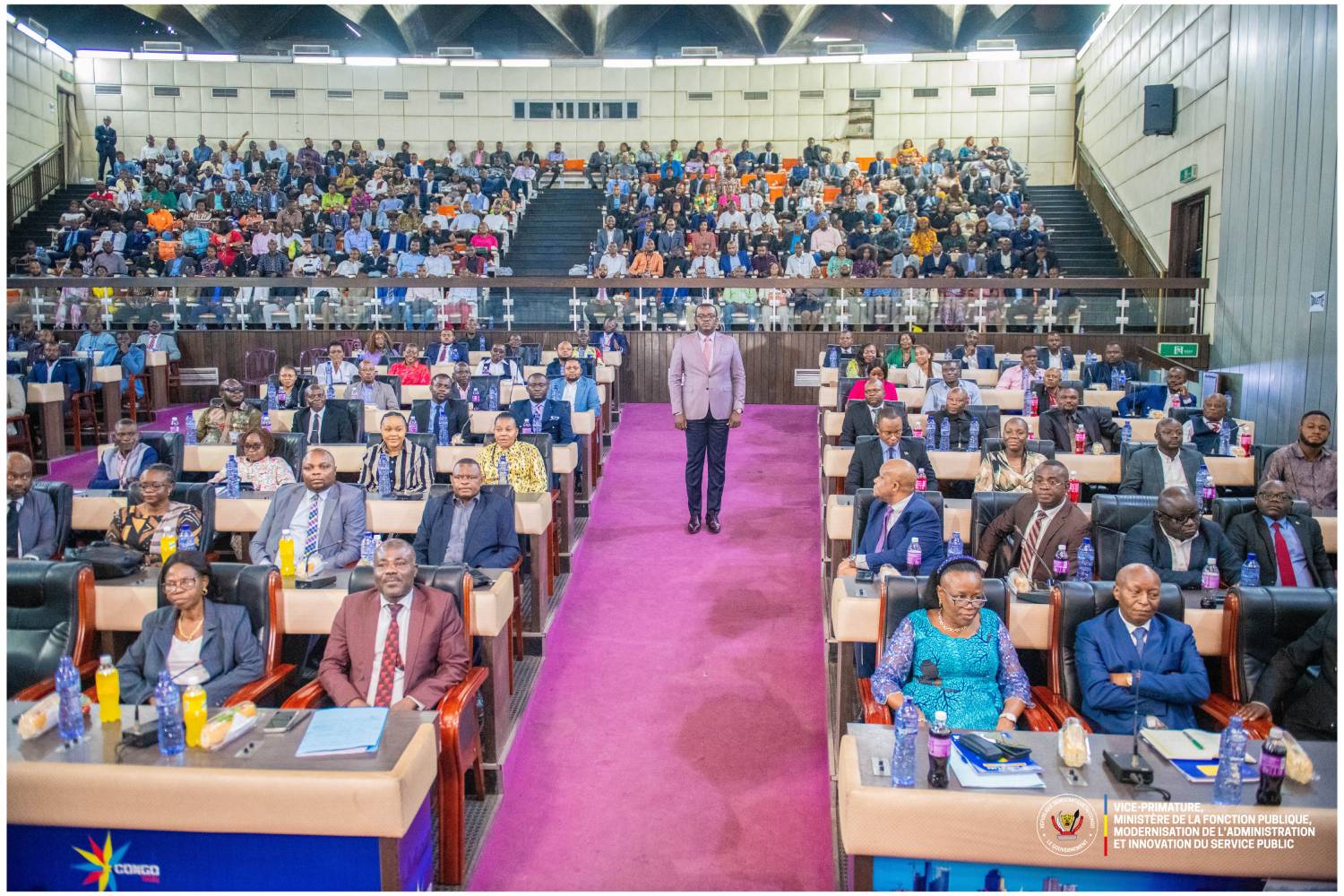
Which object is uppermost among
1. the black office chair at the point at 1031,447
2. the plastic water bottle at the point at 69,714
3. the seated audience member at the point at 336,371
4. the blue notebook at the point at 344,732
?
the seated audience member at the point at 336,371

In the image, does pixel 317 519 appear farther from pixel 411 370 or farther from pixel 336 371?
pixel 336 371

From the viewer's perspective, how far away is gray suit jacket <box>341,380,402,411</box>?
307 inches

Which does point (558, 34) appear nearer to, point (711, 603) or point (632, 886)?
point (711, 603)

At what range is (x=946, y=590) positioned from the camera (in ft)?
10.3

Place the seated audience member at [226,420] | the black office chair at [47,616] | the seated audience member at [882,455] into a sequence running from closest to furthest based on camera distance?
1. the black office chair at [47,616]
2. the seated audience member at [882,455]
3. the seated audience member at [226,420]

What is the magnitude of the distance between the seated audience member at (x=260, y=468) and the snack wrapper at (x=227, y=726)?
277 cm

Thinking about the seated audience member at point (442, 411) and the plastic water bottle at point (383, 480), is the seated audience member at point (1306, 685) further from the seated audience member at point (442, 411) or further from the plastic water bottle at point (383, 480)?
the seated audience member at point (442, 411)

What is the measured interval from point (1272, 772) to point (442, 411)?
5.58m

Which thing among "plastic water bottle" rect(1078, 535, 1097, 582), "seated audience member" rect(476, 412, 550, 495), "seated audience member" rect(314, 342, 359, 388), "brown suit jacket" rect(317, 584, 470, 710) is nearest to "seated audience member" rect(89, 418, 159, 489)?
"seated audience member" rect(476, 412, 550, 495)

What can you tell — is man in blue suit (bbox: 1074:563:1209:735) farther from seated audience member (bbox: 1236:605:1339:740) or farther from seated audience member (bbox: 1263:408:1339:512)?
seated audience member (bbox: 1263:408:1339:512)

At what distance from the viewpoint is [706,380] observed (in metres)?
6.12

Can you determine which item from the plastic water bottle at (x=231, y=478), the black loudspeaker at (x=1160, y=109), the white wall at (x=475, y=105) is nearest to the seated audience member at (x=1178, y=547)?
the plastic water bottle at (x=231, y=478)

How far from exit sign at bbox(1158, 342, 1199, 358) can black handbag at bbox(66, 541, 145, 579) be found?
9.22 m

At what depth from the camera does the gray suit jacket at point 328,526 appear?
4.40m
